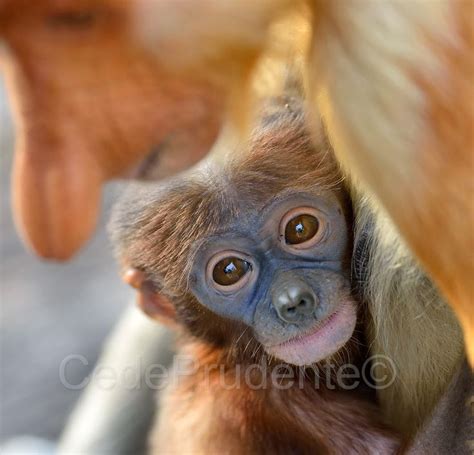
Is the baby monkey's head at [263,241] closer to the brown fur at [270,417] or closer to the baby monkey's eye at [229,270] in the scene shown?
the baby monkey's eye at [229,270]

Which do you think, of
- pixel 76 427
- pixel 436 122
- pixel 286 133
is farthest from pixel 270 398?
pixel 76 427

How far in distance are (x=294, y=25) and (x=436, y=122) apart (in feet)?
0.68

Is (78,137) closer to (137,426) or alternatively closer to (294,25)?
(294,25)

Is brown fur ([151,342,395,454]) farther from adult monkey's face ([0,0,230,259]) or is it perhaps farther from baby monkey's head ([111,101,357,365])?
adult monkey's face ([0,0,230,259])

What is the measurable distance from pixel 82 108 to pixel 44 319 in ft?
11.4

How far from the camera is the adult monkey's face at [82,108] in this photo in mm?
1022

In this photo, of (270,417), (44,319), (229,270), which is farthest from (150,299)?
(44,319)

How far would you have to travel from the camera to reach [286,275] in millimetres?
1668

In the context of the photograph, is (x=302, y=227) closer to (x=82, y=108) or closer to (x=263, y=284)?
(x=263, y=284)

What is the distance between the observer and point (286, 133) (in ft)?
5.28

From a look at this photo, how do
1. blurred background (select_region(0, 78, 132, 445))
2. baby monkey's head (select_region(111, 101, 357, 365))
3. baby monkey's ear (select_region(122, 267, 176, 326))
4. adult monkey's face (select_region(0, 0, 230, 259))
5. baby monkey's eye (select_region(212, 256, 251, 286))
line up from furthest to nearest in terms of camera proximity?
blurred background (select_region(0, 78, 132, 445))
baby monkey's ear (select_region(122, 267, 176, 326))
baby monkey's eye (select_region(212, 256, 251, 286))
baby monkey's head (select_region(111, 101, 357, 365))
adult monkey's face (select_region(0, 0, 230, 259))

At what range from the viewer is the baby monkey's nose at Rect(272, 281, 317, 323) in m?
1.62

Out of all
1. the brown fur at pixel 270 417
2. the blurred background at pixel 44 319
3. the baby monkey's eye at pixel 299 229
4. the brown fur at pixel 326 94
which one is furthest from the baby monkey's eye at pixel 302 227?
the blurred background at pixel 44 319

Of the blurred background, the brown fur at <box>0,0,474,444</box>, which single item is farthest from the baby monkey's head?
the blurred background
